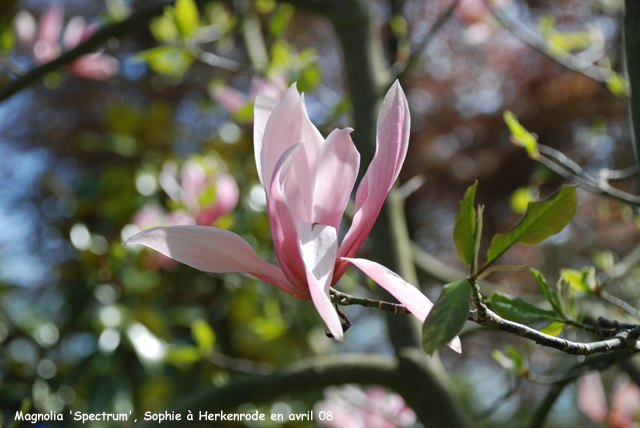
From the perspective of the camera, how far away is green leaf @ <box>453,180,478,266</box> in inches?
13.0

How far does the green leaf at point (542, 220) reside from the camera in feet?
1.08

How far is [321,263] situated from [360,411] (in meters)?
1.11

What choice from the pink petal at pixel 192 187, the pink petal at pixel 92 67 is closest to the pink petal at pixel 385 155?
the pink petal at pixel 192 187

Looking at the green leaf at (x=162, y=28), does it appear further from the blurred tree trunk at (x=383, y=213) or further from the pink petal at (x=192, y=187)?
the blurred tree trunk at (x=383, y=213)

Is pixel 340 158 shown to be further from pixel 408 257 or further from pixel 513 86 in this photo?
pixel 513 86

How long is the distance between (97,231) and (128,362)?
24.3 inches

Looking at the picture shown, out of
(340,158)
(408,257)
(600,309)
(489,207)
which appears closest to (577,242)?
(489,207)

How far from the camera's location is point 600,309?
1.22 metres

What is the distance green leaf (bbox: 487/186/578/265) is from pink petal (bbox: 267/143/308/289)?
0.45 feet

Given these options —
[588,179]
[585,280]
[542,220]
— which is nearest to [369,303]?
[542,220]

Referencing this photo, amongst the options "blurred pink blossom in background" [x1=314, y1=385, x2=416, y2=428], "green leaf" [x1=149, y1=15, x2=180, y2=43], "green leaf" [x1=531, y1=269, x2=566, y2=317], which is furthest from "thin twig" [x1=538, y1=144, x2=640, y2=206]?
"green leaf" [x1=149, y1=15, x2=180, y2=43]

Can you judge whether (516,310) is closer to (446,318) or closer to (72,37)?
(446,318)

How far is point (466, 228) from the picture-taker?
0.33 m

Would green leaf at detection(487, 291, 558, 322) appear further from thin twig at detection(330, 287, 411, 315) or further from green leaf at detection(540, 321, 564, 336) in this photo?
thin twig at detection(330, 287, 411, 315)
